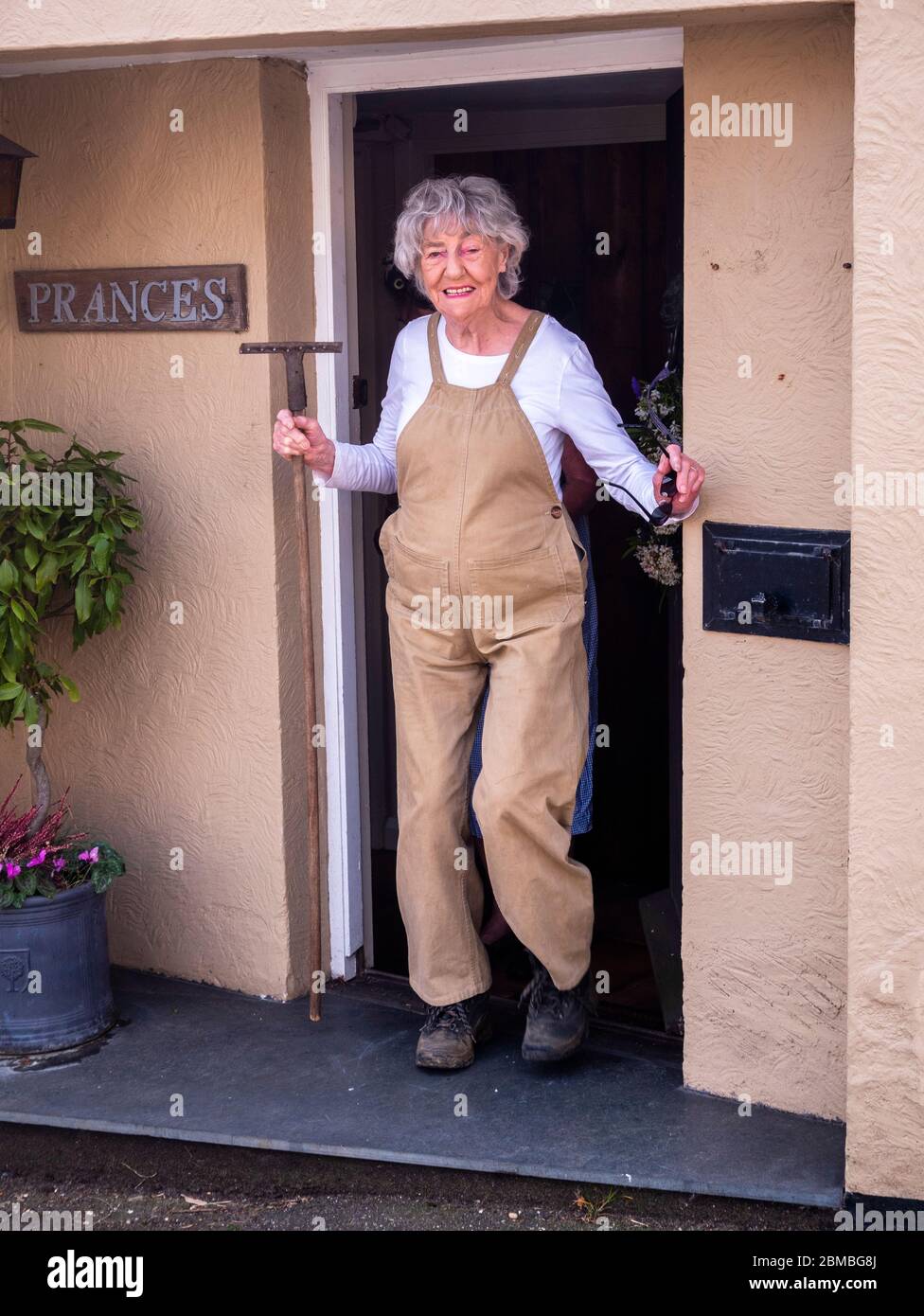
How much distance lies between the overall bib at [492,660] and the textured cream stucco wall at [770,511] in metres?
0.31

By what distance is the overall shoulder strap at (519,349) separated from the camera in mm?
3918

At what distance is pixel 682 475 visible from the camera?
359 cm

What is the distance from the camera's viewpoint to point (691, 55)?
369 centimetres

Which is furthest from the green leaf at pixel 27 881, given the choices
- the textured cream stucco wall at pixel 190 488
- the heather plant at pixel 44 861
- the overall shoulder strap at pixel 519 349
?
the overall shoulder strap at pixel 519 349

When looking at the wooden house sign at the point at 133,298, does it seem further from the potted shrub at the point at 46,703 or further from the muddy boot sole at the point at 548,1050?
the muddy boot sole at the point at 548,1050

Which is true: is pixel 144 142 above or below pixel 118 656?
above

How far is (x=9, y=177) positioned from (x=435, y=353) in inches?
48.1

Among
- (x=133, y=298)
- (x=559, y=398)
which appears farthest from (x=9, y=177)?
(x=559, y=398)

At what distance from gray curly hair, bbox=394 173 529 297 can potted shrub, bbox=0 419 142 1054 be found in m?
1.05

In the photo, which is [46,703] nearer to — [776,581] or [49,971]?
[49,971]

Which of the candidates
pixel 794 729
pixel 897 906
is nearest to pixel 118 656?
pixel 794 729
